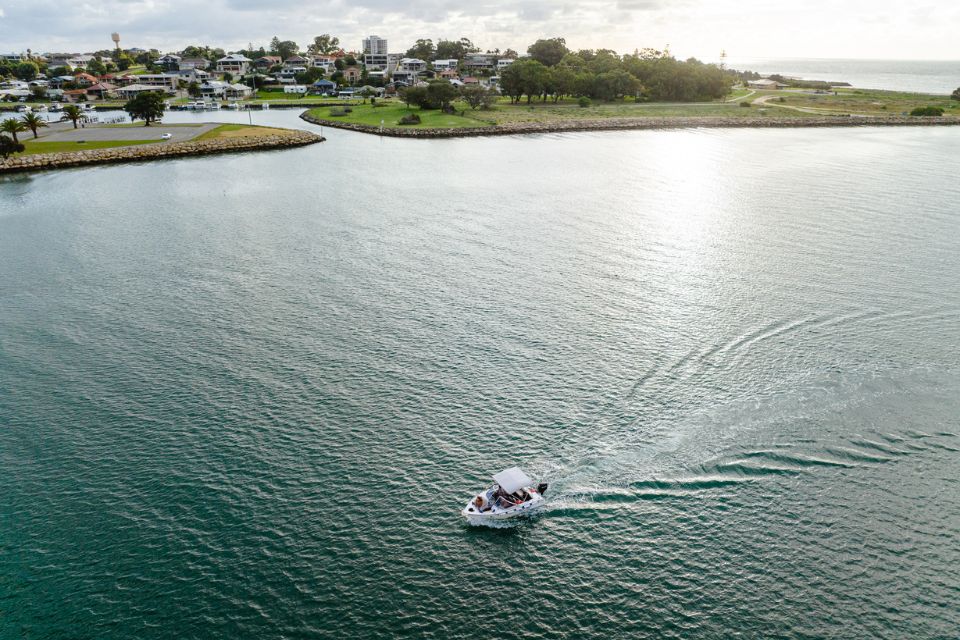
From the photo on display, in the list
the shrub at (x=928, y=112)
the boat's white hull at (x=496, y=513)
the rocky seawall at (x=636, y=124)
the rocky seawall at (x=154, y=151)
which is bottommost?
the boat's white hull at (x=496, y=513)

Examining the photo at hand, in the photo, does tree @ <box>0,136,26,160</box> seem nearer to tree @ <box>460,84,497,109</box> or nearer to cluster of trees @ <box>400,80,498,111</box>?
cluster of trees @ <box>400,80,498,111</box>

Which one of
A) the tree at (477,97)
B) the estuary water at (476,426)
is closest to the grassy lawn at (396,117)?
the tree at (477,97)

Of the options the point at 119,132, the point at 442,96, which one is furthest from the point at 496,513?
the point at 442,96

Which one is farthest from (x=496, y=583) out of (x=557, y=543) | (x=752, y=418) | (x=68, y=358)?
(x=68, y=358)

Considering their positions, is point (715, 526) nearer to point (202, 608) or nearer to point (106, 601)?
point (202, 608)

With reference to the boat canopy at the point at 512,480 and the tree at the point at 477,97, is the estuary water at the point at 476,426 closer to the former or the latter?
the boat canopy at the point at 512,480

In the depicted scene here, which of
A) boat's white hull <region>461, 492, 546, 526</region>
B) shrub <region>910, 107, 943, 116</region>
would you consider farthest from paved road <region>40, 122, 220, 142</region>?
shrub <region>910, 107, 943, 116</region>
